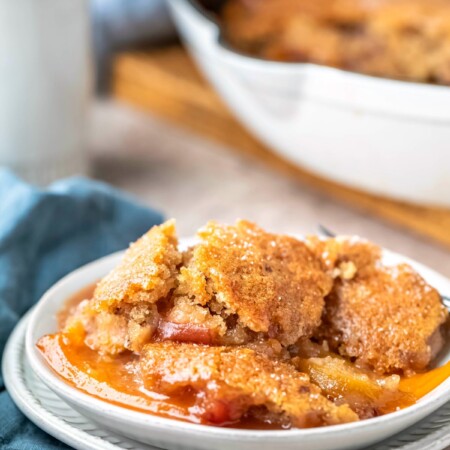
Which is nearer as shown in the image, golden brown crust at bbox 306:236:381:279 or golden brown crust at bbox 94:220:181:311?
golden brown crust at bbox 94:220:181:311

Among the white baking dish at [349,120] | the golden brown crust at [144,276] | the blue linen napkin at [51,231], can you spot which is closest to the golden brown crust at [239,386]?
the golden brown crust at [144,276]

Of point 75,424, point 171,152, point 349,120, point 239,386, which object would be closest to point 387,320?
point 239,386

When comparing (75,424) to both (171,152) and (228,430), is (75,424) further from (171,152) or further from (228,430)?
(171,152)

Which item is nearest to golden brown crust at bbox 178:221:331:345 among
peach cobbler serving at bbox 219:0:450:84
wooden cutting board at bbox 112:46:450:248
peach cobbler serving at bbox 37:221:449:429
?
peach cobbler serving at bbox 37:221:449:429

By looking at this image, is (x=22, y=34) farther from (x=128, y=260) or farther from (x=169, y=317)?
(x=169, y=317)

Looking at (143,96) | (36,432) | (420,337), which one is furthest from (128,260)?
(143,96)

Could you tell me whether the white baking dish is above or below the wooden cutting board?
above

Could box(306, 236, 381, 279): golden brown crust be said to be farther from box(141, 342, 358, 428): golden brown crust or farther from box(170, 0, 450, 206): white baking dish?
box(170, 0, 450, 206): white baking dish
